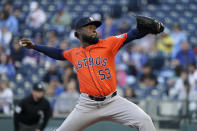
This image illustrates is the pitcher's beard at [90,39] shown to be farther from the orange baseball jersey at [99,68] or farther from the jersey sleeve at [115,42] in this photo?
the jersey sleeve at [115,42]

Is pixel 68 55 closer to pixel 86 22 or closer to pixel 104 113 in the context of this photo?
pixel 86 22

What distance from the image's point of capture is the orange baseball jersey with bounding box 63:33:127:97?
533 cm

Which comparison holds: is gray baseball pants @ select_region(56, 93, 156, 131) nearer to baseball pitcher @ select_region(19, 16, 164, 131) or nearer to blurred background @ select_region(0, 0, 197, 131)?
baseball pitcher @ select_region(19, 16, 164, 131)

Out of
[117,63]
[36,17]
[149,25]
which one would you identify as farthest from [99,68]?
[36,17]

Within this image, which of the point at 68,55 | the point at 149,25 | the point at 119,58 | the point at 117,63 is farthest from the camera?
the point at 119,58

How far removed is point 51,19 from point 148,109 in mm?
5277

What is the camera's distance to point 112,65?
544cm

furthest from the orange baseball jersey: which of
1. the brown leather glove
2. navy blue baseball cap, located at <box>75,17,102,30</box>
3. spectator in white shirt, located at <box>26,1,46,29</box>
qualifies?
spectator in white shirt, located at <box>26,1,46,29</box>

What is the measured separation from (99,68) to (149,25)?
2.69 feet

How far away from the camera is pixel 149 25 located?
5.12m

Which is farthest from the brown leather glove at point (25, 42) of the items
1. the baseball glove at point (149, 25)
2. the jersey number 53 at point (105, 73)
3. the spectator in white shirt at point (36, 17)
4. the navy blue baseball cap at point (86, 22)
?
the spectator in white shirt at point (36, 17)

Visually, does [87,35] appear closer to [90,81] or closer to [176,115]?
[90,81]

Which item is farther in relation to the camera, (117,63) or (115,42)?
(117,63)

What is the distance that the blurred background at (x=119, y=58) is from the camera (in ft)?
31.2
